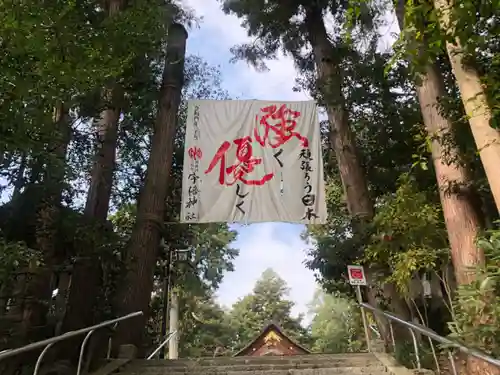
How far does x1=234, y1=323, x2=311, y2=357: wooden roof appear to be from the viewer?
733 inches

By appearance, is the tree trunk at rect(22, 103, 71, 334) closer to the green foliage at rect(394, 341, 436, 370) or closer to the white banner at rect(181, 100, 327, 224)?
the white banner at rect(181, 100, 327, 224)

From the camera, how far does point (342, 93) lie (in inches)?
353

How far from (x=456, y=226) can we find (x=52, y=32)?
4.62 meters

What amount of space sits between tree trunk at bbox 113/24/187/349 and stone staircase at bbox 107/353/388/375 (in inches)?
46.8

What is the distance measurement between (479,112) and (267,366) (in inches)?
142

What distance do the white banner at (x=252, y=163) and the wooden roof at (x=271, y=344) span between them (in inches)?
506

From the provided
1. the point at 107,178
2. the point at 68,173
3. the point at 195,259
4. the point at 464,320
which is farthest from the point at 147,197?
the point at 464,320

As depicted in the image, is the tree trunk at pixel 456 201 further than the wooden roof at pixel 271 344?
No

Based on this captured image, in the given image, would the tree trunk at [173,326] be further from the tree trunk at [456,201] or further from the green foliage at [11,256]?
the tree trunk at [456,201]

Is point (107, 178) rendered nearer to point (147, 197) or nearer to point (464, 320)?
point (147, 197)

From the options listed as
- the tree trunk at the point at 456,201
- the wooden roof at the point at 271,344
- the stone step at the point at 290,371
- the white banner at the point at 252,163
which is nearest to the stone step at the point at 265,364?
the stone step at the point at 290,371

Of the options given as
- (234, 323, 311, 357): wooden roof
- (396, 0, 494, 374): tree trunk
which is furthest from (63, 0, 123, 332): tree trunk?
(234, 323, 311, 357): wooden roof

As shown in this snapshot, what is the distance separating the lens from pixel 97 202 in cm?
816

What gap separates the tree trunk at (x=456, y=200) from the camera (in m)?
4.85
